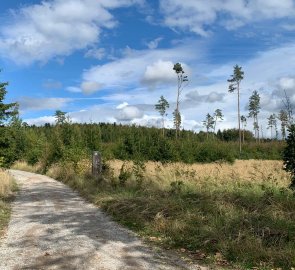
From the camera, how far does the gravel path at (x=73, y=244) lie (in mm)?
6434

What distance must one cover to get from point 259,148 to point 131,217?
68495mm

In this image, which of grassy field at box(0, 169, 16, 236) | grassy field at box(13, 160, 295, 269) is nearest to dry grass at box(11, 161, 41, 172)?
grassy field at box(0, 169, 16, 236)

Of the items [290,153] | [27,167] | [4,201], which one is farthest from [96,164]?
[27,167]

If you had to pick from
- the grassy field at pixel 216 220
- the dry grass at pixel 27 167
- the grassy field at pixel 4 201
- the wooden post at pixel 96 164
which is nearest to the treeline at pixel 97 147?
the dry grass at pixel 27 167

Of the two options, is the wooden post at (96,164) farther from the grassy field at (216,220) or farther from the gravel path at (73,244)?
the gravel path at (73,244)

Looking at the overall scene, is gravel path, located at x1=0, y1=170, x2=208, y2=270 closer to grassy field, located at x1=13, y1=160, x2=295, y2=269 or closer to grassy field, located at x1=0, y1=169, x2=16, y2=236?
grassy field, located at x1=0, y1=169, x2=16, y2=236

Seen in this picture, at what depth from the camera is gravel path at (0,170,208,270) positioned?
6.43m

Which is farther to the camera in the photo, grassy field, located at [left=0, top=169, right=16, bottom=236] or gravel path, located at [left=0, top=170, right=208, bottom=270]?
grassy field, located at [left=0, top=169, right=16, bottom=236]

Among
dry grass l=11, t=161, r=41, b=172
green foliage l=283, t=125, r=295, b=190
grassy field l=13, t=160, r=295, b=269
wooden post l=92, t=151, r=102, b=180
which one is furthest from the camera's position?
dry grass l=11, t=161, r=41, b=172

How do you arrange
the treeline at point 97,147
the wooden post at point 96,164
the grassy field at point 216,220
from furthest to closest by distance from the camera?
1. the treeline at point 97,147
2. the wooden post at point 96,164
3. the grassy field at point 216,220

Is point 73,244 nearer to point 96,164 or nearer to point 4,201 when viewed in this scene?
point 4,201

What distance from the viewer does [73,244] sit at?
7.79 m

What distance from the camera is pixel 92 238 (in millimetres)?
8391

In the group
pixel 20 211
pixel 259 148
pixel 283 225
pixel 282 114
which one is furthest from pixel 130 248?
pixel 259 148
